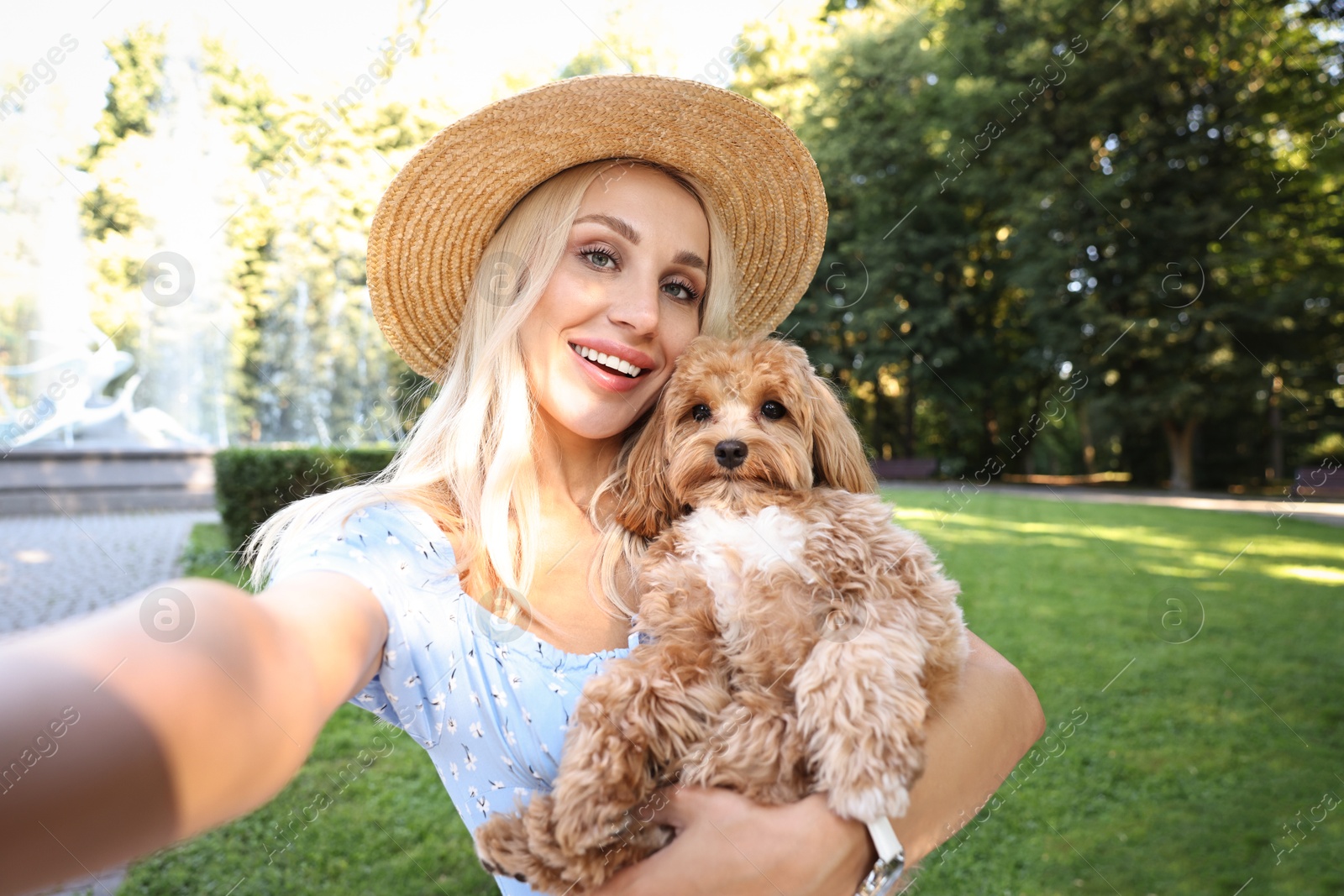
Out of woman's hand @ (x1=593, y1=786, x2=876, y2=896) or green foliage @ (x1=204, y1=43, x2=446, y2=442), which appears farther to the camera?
green foliage @ (x1=204, y1=43, x2=446, y2=442)

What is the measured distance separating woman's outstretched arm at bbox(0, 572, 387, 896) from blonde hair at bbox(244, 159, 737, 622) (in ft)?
2.67

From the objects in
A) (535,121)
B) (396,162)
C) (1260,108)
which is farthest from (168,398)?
(1260,108)

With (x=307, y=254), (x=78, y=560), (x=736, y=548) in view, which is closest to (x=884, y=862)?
(x=736, y=548)

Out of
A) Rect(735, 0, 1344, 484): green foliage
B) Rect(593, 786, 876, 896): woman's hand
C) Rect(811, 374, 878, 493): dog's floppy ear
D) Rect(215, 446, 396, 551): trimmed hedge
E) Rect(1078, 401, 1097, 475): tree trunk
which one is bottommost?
Rect(1078, 401, 1097, 475): tree trunk

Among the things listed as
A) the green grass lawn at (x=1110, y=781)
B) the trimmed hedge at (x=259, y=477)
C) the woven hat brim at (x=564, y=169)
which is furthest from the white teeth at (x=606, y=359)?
the trimmed hedge at (x=259, y=477)

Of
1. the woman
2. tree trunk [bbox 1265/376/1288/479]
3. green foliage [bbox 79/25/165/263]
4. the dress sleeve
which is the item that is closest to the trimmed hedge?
the woman

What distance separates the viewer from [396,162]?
42.8ft

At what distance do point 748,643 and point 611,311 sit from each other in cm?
95

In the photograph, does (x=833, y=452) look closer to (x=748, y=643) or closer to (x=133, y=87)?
(x=748, y=643)

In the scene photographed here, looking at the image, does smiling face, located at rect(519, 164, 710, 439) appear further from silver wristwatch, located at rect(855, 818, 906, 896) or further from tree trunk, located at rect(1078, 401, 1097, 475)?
tree trunk, located at rect(1078, 401, 1097, 475)

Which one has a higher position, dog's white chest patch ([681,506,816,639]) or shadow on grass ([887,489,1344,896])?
dog's white chest patch ([681,506,816,639])

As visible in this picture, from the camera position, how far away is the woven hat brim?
2.32 meters

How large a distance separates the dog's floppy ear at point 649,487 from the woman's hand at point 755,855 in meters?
0.88

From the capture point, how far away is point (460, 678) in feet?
6.10
